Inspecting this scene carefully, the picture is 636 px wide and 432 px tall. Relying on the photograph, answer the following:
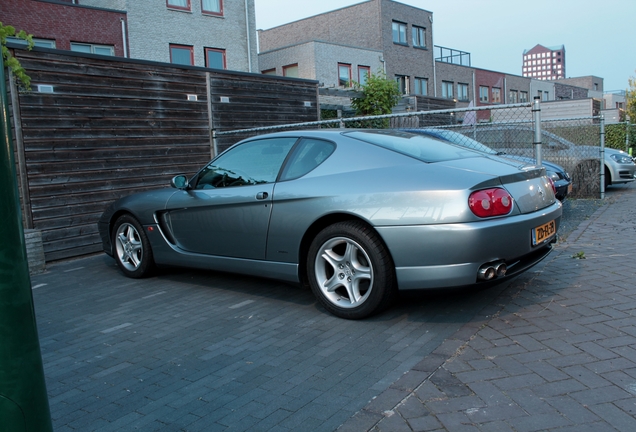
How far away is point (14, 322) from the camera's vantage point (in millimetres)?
1599

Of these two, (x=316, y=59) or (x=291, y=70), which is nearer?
(x=316, y=59)

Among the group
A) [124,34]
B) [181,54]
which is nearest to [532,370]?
[124,34]

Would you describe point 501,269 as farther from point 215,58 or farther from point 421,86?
point 421,86

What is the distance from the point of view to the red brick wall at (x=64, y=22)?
639 inches

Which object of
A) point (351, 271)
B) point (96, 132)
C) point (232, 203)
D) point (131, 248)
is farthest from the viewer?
point (96, 132)

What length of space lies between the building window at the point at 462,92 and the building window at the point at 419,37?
17.2ft

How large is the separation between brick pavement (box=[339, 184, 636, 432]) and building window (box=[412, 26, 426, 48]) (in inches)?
1299

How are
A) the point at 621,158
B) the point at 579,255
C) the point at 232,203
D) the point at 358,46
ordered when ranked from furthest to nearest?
the point at 358,46 → the point at 621,158 → the point at 579,255 → the point at 232,203

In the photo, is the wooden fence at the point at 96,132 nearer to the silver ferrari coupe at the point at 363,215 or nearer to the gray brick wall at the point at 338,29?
the silver ferrari coupe at the point at 363,215

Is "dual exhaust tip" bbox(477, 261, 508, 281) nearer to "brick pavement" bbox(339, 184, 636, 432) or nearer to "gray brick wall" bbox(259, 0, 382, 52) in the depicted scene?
"brick pavement" bbox(339, 184, 636, 432)

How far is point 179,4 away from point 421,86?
19.5 m

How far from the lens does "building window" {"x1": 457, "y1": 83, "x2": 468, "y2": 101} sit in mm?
40375

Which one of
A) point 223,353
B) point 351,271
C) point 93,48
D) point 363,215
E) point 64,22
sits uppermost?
point 64,22

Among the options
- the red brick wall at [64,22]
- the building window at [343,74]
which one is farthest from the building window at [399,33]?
the red brick wall at [64,22]
